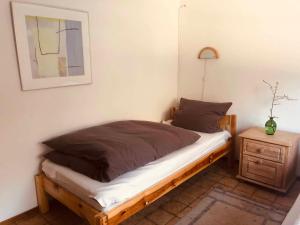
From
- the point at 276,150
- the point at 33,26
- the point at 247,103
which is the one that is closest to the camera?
the point at 33,26

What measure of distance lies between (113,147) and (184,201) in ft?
3.21

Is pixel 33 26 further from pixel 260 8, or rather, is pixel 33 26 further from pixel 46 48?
pixel 260 8

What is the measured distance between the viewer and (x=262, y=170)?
2543 mm

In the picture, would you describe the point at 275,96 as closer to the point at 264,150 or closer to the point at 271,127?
the point at 271,127

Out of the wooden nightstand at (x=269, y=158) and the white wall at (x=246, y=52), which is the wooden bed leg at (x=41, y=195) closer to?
the wooden nightstand at (x=269, y=158)

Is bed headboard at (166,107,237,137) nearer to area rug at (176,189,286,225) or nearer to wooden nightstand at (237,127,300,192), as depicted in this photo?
wooden nightstand at (237,127,300,192)

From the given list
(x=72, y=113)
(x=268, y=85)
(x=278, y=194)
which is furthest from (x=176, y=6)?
(x=278, y=194)

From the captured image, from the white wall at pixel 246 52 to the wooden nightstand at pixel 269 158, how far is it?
0.35m

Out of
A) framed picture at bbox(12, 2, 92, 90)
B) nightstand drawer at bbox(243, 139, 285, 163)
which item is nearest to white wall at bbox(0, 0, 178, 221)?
framed picture at bbox(12, 2, 92, 90)

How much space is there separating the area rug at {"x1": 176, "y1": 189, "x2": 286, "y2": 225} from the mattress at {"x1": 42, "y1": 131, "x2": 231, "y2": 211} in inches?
16.5

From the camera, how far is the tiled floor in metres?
2.12

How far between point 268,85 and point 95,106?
6.27 feet

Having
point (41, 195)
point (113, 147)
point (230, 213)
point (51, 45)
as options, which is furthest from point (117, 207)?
point (51, 45)

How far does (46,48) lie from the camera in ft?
7.06
